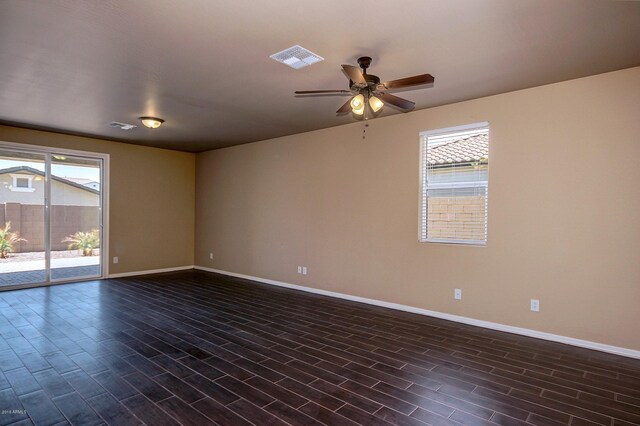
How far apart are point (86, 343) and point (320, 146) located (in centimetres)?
397

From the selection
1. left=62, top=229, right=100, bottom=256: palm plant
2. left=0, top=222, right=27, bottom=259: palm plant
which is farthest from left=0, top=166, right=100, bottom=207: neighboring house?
left=62, top=229, right=100, bottom=256: palm plant

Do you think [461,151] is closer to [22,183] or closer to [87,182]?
[87,182]

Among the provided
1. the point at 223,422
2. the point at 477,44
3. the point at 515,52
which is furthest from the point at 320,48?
the point at 223,422

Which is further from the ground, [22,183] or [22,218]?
[22,183]

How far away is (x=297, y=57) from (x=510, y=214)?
2.80 m

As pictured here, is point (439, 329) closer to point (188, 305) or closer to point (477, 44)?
point (477, 44)

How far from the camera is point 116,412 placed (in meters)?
2.26

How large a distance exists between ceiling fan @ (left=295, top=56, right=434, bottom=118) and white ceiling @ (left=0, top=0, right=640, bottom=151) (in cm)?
23

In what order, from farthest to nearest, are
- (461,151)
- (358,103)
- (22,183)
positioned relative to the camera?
(22,183) < (461,151) < (358,103)

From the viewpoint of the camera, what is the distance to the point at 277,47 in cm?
282

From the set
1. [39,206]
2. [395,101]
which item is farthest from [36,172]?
[395,101]

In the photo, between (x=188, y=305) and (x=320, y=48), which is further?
(x=188, y=305)

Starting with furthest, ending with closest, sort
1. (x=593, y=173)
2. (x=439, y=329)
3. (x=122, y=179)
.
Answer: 1. (x=122, y=179)
2. (x=439, y=329)
3. (x=593, y=173)

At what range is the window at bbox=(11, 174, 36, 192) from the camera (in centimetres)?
571
